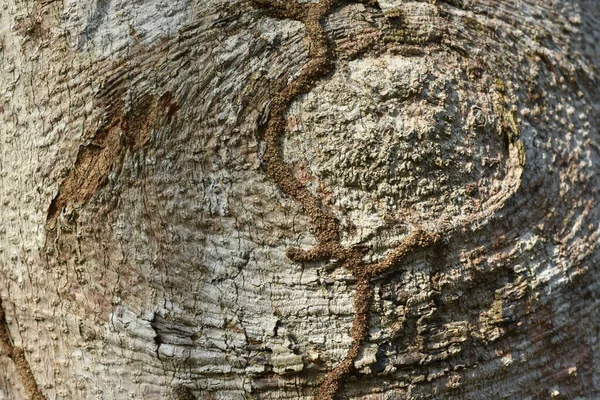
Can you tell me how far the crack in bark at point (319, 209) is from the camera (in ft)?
2.78

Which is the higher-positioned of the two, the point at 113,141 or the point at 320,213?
the point at 113,141

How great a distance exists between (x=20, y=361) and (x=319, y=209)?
0.49 metres

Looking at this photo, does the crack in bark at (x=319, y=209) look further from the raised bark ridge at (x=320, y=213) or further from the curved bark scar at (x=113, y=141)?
the curved bark scar at (x=113, y=141)

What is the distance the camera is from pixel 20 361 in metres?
0.94

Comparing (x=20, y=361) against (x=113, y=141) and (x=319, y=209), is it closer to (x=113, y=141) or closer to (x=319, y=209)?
(x=113, y=141)

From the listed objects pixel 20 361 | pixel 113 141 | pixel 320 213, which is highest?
pixel 113 141

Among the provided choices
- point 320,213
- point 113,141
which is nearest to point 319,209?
point 320,213

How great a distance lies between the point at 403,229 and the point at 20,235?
1.74ft

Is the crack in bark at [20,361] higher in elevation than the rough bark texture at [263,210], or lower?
lower

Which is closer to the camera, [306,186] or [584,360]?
[306,186]

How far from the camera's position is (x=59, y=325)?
2.96ft

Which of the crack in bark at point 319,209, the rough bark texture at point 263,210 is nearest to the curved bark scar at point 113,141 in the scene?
the rough bark texture at point 263,210

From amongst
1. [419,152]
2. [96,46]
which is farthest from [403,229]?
[96,46]

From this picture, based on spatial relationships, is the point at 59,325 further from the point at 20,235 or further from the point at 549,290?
the point at 549,290
